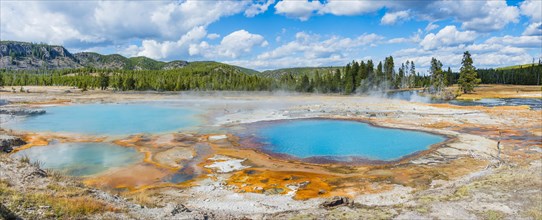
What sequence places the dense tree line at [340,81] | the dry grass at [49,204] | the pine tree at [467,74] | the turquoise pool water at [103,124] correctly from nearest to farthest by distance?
the dry grass at [49,204] < the turquoise pool water at [103,124] < the pine tree at [467,74] < the dense tree line at [340,81]

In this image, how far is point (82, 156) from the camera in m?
22.0

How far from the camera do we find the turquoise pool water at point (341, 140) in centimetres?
2414

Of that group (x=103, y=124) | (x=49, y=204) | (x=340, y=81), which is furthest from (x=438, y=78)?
(x=49, y=204)

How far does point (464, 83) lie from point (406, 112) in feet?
153

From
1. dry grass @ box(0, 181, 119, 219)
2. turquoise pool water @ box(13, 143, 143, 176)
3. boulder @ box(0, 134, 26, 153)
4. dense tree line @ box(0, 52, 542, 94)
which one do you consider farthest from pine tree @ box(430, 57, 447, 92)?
dry grass @ box(0, 181, 119, 219)

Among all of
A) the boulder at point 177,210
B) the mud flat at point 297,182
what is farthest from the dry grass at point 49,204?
the boulder at point 177,210

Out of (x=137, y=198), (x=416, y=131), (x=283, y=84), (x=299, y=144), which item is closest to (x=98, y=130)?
(x=299, y=144)

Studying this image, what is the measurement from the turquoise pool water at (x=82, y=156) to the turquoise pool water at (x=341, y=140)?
9430mm

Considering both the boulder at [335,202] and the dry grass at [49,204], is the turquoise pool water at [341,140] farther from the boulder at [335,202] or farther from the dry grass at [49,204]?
the dry grass at [49,204]

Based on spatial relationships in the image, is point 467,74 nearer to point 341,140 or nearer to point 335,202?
point 341,140

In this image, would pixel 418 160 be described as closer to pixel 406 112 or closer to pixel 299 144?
pixel 299 144

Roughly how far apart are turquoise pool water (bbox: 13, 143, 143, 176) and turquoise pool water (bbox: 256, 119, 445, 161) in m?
9.43

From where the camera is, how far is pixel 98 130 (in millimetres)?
32906

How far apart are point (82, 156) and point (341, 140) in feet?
62.9
